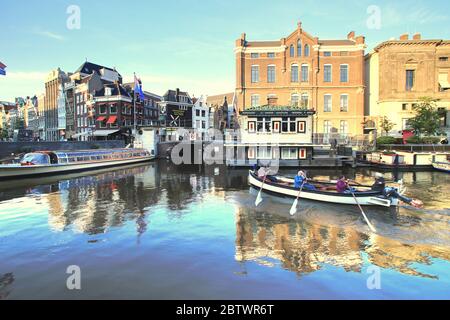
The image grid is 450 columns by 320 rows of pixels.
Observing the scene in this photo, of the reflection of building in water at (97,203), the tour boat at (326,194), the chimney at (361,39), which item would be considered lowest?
the reflection of building in water at (97,203)

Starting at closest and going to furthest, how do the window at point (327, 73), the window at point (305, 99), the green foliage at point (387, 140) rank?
the green foliage at point (387, 140)
the window at point (327, 73)
the window at point (305, 99)

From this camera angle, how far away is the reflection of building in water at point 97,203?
16.6m

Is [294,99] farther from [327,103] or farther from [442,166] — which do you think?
[442,166]

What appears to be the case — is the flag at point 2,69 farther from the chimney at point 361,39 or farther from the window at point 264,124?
the chimney at point 361,39

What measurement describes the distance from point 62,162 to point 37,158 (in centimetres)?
295

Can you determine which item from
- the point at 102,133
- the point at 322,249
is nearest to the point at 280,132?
the point at 322,249

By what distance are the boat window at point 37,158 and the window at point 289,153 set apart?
27.8 metres

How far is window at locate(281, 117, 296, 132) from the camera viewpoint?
37.2m

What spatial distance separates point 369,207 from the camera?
18.9 meters

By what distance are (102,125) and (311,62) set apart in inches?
1799

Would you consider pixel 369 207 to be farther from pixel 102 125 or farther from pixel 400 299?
pixel 102 125

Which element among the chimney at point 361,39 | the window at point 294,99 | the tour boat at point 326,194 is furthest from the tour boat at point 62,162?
the chimney at point 361,39

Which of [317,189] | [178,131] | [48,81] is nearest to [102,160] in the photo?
[178,131]

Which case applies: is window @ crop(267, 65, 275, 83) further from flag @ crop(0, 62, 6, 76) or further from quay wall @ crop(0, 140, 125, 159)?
flag @ crop(0, 62, 6, 76)
